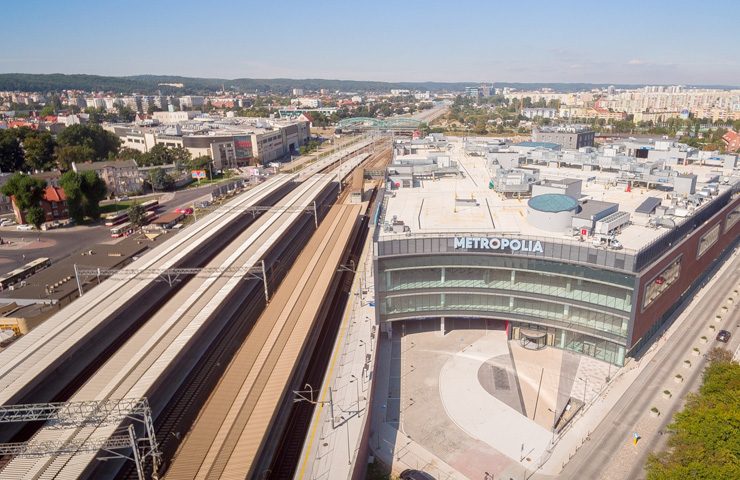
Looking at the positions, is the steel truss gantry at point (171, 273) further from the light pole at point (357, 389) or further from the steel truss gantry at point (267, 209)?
the steel truss gantry at point (267, 209)

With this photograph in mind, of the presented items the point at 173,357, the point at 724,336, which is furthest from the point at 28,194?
the point at 724,336

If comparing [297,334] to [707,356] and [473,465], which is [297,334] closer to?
[473,465]

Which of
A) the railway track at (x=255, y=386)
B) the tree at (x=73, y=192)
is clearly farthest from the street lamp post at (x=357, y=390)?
the tree at (x=73, y=192)

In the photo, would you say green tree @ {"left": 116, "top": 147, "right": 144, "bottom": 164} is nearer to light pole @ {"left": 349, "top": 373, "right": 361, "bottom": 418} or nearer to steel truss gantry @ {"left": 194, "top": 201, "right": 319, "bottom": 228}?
steel truss gantry @ {"left": 194, "top": 201, "right": 319, "bottom": 228}

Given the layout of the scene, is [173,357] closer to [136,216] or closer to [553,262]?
[553,262]

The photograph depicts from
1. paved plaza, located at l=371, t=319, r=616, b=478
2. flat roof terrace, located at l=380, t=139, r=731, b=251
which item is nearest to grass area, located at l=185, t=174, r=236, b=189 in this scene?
flat roof terrace, located at l=380, t=139, r=731, b=251
